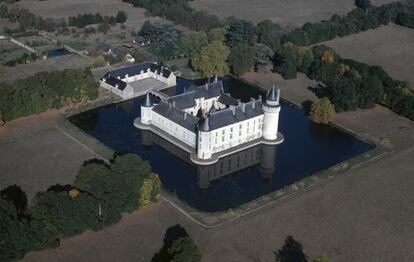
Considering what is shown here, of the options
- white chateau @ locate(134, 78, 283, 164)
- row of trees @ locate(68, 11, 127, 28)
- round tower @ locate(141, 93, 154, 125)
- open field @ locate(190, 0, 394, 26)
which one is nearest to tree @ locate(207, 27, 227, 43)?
open field @ locate(190, 0, 394, 26)

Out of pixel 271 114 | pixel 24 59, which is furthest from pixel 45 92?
pixel 271 114

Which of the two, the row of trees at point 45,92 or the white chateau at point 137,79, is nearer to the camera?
the row of trees at point 45,92

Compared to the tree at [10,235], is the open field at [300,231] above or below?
below

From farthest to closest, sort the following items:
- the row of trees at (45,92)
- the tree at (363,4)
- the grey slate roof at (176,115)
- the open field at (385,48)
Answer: the tree at (363,4) → the open field at (385,48) → the row of trees at (45,92) → the grey slate roof at (176,115)

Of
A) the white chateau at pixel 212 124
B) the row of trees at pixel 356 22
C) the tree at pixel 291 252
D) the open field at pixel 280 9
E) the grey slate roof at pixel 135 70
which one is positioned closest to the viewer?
the tree at pixel 291 252

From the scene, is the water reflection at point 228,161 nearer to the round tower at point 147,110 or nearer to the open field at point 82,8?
the round tower at point 147,110

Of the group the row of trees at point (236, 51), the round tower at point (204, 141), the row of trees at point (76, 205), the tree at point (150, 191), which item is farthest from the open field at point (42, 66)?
the tree at point (150, 191)

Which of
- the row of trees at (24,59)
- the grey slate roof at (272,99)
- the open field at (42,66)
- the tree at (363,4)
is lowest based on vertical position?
the open field at (42,66)
